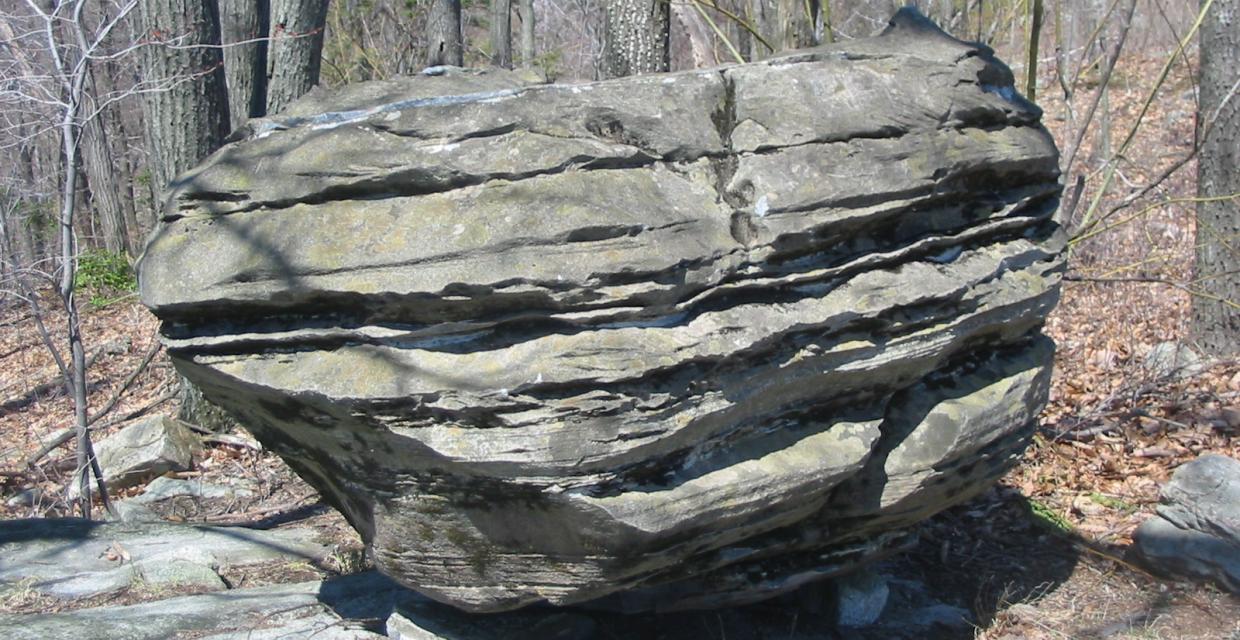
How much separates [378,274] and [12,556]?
3.37 m

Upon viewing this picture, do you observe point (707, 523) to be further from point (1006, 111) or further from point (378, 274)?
point (1006, 111)

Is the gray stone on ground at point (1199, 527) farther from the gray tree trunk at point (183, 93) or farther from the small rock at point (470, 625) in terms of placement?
the gray tree trunk at point (183, 93)

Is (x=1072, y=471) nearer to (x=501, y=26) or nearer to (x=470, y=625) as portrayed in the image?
(x=470, y=625)

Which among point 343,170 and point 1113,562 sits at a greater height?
point 343,170

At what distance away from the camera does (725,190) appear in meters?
3.65

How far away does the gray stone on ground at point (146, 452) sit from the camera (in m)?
7.80

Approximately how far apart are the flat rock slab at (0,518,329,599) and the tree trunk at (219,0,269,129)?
3.53 meters

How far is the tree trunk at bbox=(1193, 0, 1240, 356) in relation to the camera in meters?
7.82

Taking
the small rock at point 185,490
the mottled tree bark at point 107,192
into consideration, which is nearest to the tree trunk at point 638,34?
the small rock at point 185,490

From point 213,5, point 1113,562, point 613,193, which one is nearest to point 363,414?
point 613,193

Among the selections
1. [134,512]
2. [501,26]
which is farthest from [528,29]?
[134,512]

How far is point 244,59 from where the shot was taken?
26.2ft

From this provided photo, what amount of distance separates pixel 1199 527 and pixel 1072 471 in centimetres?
135

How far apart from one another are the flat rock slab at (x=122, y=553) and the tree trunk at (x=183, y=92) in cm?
279
